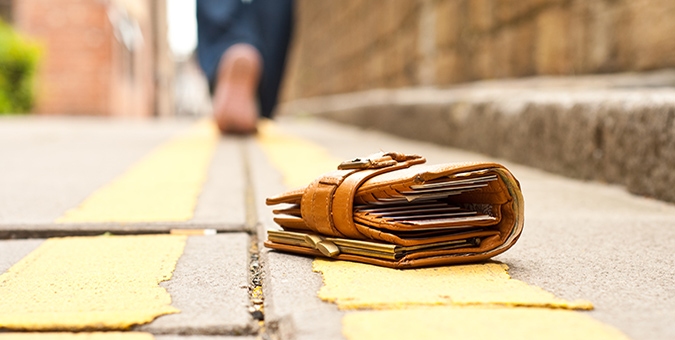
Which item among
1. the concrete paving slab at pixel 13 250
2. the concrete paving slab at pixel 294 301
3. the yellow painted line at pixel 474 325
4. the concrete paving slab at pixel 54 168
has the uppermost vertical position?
the yellow painted line at pixel 474 325

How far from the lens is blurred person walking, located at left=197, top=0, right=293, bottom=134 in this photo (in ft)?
15.3

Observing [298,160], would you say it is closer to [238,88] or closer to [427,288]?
[238,88]

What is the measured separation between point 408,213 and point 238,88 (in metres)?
3.45

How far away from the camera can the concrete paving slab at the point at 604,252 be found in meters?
1.08

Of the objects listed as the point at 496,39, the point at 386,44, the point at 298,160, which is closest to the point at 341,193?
the point at 298,160

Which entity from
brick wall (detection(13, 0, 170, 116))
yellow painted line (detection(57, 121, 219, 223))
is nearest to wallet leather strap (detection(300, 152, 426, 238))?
yellow painted line (detection(57, 121, 219, 223))

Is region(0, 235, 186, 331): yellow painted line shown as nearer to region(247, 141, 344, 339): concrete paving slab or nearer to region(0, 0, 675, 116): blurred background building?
region(247, 141, 344, 339): concrete paving slab

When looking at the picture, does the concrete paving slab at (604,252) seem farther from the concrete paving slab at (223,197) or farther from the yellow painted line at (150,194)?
the yellow painted line at (150,194)

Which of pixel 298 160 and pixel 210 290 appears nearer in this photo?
pixel 210 290

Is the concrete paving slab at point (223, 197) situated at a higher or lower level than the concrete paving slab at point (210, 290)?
lower

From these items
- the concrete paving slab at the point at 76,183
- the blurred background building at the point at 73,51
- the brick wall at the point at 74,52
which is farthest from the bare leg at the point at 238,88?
the brick wall at the point at 74,52

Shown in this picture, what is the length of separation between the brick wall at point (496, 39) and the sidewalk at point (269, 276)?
583mm

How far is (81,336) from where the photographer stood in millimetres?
963

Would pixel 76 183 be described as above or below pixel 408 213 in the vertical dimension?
below
